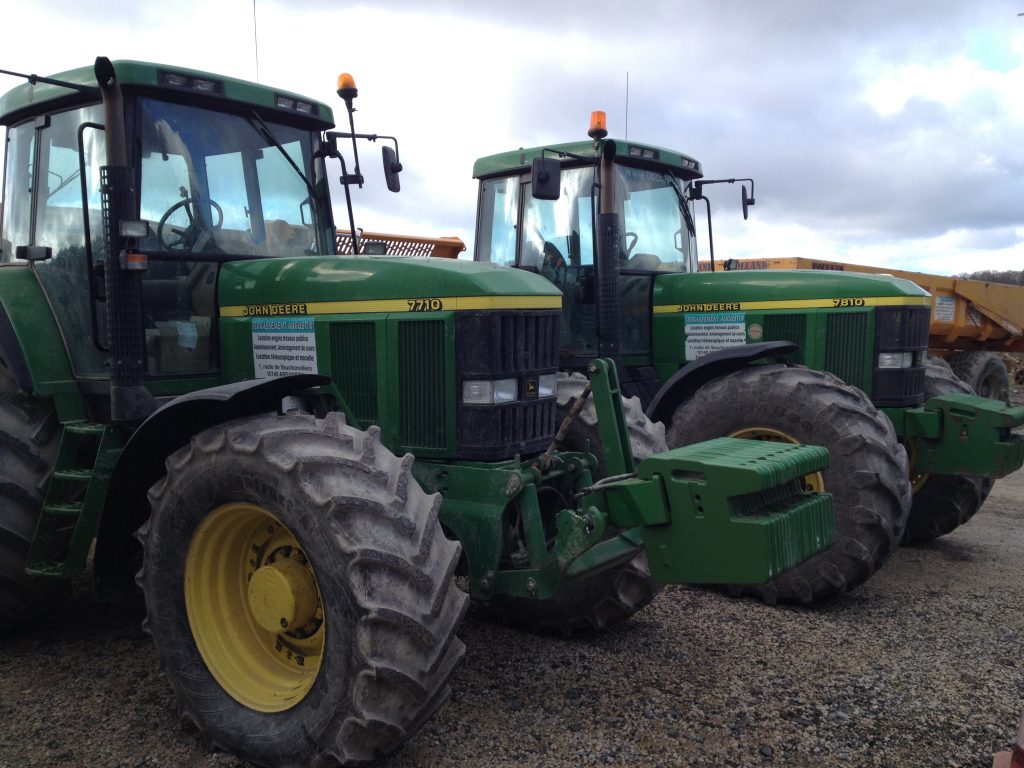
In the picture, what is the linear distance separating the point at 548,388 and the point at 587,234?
8.86 ft

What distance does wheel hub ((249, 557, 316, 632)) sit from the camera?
10.5 ft

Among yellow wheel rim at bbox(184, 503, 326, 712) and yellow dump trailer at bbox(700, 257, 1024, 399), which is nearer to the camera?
yellow wheel rim at bbox(184, 503, 326, 712)

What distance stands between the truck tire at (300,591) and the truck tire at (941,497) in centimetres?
465

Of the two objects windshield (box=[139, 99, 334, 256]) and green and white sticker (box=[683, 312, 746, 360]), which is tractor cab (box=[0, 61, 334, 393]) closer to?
windshield (box=[139, 99, 334, 256])

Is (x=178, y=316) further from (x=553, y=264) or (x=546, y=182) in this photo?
(x=553, y=264)

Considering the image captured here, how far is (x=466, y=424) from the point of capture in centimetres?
375

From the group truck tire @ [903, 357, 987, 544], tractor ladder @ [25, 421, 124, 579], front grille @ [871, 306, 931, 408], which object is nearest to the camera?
tractor ladder @ [25, 421, 124, 579]

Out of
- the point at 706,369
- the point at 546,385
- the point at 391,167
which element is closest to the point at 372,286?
the point at 546,385

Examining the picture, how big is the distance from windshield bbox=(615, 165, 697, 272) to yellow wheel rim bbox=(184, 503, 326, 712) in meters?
4.03

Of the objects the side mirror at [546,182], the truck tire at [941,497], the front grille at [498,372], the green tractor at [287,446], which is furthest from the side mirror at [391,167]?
the truck tire at [941,497]

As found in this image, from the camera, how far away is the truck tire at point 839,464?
5043 mm

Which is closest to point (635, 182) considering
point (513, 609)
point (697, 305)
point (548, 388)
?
point (697, 305)

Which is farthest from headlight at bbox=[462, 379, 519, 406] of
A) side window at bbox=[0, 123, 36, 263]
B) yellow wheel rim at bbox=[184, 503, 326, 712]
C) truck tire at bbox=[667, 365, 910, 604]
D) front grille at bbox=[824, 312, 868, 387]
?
front grille at bbox=[824, 312, 868, 387]

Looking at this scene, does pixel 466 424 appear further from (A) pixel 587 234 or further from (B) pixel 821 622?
(A) pixel 587 234
